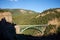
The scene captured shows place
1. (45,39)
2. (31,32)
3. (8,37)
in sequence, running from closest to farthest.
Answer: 1. (8,37)
2. (45,39)
3. (31,32)

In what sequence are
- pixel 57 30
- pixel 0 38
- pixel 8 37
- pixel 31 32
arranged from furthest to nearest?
pixel 31 32 < pixel 57 30 < pixel 8 37 < pixel 0 38

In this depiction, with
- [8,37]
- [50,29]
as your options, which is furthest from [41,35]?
[8,37]

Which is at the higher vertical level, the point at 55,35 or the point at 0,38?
the point at 0,38

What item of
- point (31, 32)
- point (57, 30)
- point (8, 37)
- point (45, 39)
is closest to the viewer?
point (8, 37)

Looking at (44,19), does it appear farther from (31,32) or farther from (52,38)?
(52,38)

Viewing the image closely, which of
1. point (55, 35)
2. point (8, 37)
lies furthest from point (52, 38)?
point (8, 37)

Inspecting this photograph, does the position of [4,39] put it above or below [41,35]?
above

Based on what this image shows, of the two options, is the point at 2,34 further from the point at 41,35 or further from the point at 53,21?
the point at 53,21

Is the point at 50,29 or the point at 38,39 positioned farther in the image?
the point at 50,29

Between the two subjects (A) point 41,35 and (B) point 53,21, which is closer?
(A) point 41,35
